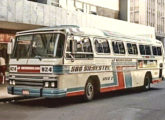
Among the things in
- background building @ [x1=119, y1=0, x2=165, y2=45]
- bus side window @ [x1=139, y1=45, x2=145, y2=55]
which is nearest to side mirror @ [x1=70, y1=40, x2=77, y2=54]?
bus side window @ [x1=139, y1=45, x2=145, y2=55]

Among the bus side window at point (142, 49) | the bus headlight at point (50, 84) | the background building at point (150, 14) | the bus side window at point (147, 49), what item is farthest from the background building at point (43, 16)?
the background building at point (150, 14)

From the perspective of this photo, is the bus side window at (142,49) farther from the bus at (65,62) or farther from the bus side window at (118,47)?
the bus at (65,62)

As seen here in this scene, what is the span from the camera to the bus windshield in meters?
12.2

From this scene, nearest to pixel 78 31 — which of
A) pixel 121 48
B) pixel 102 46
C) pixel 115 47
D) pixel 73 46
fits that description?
pixel 73 46

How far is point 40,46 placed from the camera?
12.5 m

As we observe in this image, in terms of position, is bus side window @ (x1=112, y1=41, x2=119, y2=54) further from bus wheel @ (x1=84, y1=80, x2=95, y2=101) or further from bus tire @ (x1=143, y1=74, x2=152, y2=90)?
bus tire @ (x1=143, y1=74, x2=152, y2=90)

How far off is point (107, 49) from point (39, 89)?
410 centimetres

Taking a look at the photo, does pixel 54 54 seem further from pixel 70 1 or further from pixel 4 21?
pixel 70 1

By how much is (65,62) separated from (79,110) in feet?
5.60

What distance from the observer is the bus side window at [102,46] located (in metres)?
14.3

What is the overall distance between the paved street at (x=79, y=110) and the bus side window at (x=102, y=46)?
201 cm

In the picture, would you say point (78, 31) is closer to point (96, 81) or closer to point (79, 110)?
point (96, 81)

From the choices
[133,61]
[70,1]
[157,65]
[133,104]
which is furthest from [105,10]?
[133,104]

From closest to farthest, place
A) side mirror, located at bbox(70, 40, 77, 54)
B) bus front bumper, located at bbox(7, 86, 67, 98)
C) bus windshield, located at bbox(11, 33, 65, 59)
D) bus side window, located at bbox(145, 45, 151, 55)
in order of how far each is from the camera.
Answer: bus front bumper, located at bbox(7, 86, 67, 98)
bus windshield, located at bbox(11, 33, 65, 59)
side mirror, located at bbox(70, 40, 77, 54)
bus side window, located at bbox(145, 45, 151, 55)
